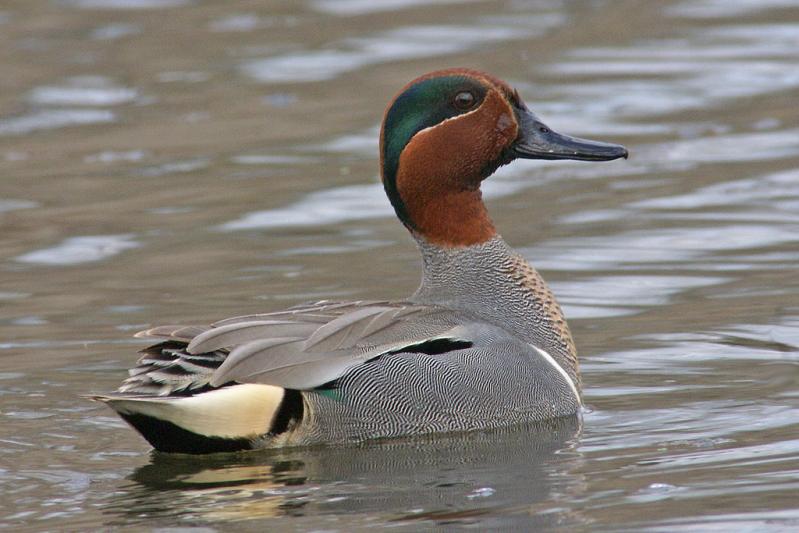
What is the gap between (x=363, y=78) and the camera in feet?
48.5

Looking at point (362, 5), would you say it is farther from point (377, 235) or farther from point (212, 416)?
point (212, 416)

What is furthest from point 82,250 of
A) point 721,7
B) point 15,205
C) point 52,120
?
point 721,7

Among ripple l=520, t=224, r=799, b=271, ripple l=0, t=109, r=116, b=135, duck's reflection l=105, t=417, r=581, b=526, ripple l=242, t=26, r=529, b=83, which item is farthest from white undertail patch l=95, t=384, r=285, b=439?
ripple l=242, t=26, r=529, b=83

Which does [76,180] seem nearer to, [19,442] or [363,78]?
[363,78]

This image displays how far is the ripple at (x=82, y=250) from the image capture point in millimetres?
10438

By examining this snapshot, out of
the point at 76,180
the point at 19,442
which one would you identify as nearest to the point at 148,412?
the point at 19,442

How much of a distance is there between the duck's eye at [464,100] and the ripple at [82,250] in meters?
3.54

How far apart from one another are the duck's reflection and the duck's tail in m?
0.09

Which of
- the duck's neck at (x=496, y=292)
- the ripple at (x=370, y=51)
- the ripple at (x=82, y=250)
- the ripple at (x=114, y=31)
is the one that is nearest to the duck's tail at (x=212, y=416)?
the duck's neck at (x=496, y=292)

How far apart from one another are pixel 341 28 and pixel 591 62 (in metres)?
2.59

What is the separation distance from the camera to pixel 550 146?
7.93m

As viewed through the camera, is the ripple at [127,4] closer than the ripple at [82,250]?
No

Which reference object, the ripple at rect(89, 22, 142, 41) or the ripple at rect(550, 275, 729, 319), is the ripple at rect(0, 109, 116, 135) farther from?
the ripple at rect(550, 275, 729, 319)

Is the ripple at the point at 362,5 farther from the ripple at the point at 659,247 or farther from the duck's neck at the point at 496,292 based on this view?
the duck's neck at the point at 496,292
